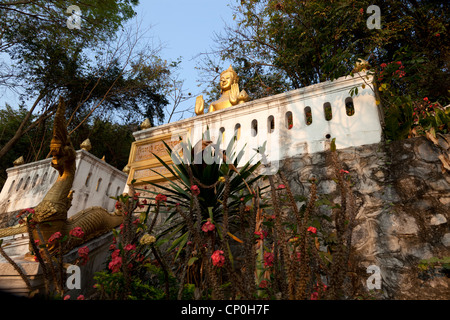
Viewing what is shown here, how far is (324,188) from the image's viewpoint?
10.7ft

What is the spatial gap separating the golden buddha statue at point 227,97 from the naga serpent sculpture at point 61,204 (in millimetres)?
2268

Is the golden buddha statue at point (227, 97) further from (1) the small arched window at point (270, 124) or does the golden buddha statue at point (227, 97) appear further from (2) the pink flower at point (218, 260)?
(2) the pink flower at point (218, 260)

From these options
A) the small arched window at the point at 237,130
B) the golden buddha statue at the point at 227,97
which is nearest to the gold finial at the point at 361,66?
the golden buddha statue at the point at 227,97

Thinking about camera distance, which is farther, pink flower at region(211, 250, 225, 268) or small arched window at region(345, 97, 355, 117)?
small arched window at region(345, 97, 355, 117)

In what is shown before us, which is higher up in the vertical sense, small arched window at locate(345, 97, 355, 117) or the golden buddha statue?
the golden buddha statue

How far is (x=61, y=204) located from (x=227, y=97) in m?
3.13

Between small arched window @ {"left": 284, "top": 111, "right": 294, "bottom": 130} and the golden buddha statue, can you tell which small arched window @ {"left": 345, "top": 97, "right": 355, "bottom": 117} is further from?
the golden buddha statue

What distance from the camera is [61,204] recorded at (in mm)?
3080

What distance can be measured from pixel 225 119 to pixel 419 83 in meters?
5.19

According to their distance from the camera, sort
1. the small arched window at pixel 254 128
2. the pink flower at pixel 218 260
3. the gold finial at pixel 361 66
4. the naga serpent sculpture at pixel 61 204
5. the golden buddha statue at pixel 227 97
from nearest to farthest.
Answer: the pink flower at pixel 218 260 → the naga serpent sculpture at pixel 61 204 → the gold finial at pixel 361 66 → the small arched window at pixel 254 128 → the golden buddha statue at pixel 227 97

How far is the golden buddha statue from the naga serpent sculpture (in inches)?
89.3

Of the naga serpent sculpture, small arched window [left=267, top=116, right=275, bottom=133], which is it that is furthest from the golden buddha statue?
the naga serpent sculpture

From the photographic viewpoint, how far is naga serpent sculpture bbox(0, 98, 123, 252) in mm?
2912

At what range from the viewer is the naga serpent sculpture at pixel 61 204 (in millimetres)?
2912
